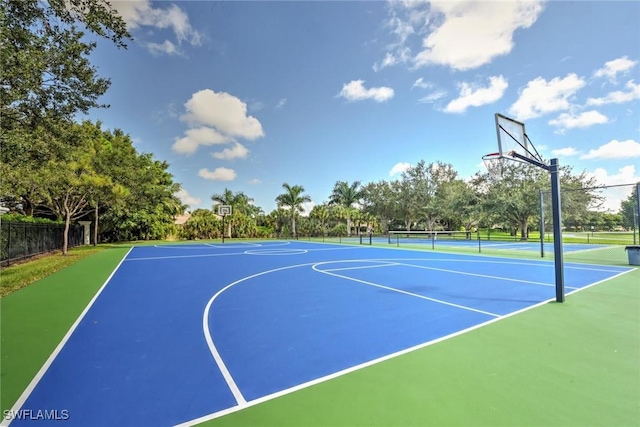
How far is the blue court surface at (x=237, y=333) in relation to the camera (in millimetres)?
2914

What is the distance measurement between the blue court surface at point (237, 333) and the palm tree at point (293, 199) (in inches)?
Answer: 1220

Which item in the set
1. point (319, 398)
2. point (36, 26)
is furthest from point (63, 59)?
point (319, 398)

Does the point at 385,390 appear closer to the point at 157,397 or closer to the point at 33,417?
the point at 157,397

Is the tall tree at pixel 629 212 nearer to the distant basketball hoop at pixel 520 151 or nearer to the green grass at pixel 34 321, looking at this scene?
the distant basketball hoop at pixel 520 151

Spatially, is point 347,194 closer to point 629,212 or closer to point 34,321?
point 629,212

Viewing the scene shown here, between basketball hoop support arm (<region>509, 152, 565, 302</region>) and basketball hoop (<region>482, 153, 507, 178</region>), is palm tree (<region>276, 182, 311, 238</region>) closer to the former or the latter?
basketball hoop (<region>482, 153, 507, 178</region>)

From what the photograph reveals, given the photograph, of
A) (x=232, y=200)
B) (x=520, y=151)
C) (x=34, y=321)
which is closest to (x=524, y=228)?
(x=520, y=151)

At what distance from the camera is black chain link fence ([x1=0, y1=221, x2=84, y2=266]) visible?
1229 centimetres

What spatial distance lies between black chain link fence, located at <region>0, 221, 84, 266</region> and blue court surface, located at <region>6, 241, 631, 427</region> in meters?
6.94

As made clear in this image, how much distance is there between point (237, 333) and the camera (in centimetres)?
466

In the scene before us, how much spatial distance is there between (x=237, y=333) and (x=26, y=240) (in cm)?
1647

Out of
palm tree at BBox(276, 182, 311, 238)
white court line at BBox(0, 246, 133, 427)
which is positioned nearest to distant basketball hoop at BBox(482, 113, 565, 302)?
white court line at BBox(0, 246, 133, 427)

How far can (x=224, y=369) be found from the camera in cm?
348

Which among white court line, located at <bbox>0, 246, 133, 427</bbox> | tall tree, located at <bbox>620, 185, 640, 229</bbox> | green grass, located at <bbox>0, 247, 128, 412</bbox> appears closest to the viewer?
white court line, located at <bbox>0, 246, 133, 427</bbox>
